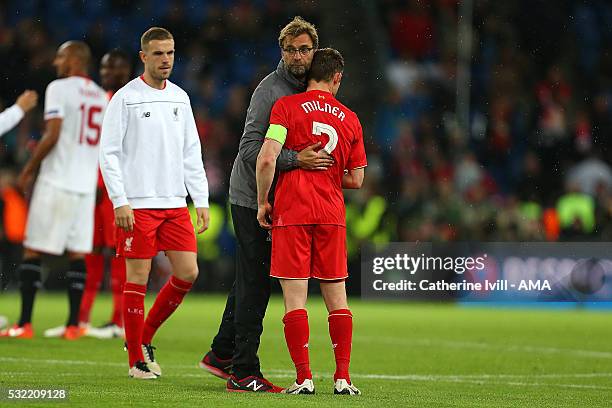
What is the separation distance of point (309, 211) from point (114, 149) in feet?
4.87

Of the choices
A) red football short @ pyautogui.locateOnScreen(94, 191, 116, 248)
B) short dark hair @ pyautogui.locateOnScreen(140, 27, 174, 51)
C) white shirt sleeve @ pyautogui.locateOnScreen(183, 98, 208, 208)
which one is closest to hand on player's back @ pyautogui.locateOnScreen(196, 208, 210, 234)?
white shirt sleeve @ pyautogui.locateOnScreen(183, 98, 208, 208)

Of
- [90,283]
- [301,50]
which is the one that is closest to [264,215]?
[301,50]

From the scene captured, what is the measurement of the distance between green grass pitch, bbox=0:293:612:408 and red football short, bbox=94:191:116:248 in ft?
3.09

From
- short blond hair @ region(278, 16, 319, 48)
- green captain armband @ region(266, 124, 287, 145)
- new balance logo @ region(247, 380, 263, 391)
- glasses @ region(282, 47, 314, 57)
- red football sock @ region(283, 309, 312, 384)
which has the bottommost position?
new balance logo @ region(247, 380, 263, 391)

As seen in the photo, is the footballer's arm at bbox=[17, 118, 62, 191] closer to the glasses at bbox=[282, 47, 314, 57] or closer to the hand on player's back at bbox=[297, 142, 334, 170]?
the glasses at bbox=[282, 47, 314, 57]

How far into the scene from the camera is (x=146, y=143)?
7.98 m

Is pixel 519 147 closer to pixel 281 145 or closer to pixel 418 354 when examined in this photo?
pixel 418 354

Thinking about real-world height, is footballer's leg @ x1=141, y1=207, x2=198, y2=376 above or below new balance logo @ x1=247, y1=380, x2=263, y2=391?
above

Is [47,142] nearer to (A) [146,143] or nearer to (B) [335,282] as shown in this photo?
(A) [146,143]

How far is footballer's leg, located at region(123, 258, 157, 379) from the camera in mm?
7883

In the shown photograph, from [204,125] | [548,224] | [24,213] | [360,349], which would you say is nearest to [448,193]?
[548,224]

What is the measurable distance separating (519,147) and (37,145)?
12543mm

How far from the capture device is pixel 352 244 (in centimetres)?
Result: 1917

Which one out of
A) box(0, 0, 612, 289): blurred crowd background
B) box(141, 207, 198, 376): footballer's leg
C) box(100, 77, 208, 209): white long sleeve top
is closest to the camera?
box(100, 77, 208, 209): white long sleeve top
